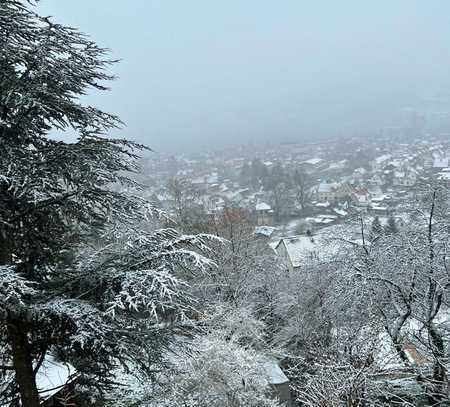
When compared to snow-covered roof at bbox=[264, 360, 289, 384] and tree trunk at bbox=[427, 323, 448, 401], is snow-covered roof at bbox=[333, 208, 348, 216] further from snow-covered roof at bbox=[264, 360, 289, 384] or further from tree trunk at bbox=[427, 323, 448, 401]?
tree trunk at bbox=[427, 323, 448, 401]

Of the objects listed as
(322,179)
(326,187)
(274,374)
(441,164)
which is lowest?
(322,179)

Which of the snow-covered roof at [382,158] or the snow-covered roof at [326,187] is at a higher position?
the snow-covered roof at [382,158]

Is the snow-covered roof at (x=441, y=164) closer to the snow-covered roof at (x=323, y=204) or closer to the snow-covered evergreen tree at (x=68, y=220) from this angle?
the snow-covered roof at (x=323, y=204)

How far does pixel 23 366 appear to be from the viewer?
520 cm

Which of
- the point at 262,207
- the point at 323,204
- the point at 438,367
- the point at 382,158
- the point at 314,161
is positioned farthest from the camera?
the point at 314,161

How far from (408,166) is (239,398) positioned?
82468mm

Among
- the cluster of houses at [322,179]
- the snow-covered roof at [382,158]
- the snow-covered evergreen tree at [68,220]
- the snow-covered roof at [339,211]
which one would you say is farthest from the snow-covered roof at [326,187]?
the snow-covered evergreen tree at [68,220]

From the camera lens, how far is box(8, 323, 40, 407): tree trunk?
16.9 ft

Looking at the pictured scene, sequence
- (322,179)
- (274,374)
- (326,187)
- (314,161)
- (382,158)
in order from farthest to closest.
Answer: (314,161) < (382,158) < (322,179) < (326,187) < (274,374)

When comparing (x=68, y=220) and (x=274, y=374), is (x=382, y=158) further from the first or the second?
(x=68, y=220)

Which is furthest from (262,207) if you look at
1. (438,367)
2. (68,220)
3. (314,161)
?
(314,161)

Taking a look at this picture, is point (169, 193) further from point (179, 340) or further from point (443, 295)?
point (179, 340)

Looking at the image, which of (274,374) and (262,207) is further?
(262,207)

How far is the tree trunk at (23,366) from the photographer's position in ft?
16.9
